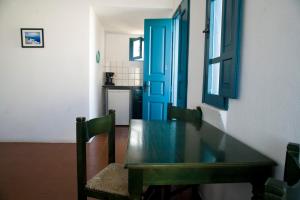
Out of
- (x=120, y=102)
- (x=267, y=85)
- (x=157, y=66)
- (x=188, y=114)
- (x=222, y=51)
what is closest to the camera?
(x=267, y=85)

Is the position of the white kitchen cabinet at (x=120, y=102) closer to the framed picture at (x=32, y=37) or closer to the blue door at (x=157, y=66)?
the blue door at (x=157, y=66)

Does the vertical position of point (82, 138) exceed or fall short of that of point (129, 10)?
it falls short

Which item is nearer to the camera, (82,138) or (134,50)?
(82,138)

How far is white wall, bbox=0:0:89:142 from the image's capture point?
3.69 meters

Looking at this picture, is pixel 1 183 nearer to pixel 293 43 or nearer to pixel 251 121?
pixel 251 121

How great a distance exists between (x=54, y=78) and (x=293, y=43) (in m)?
3.64

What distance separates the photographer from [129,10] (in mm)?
4031

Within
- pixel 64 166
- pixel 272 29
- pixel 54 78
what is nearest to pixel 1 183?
pixel 64 166

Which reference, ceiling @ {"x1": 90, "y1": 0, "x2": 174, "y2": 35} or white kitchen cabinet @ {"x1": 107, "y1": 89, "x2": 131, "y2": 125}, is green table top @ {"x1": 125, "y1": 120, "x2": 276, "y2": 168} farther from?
white kitchen cabinet @ {"x1": 107, "y1": 89, "x2": 131, "y2": 125}

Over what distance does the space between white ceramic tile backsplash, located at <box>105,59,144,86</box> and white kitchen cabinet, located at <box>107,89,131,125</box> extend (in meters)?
0.79

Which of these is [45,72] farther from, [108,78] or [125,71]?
[125,71]

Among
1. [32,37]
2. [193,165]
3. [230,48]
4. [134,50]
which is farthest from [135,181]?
[134,50]

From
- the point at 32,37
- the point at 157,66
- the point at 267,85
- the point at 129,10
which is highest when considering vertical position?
the point at 129,10

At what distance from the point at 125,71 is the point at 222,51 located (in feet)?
14.7
